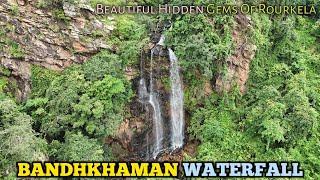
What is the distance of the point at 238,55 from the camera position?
15.4 meters

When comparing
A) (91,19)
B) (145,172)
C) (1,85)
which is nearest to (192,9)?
(91,19)

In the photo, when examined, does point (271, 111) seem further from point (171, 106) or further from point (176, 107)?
point (171, 106)

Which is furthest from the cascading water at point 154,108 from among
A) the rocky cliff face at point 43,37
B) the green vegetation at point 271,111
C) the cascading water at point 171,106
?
the rocky cliff face at point 43,37

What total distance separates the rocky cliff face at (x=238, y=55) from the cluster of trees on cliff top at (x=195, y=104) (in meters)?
0.31

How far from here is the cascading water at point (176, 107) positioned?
1502 centimetres

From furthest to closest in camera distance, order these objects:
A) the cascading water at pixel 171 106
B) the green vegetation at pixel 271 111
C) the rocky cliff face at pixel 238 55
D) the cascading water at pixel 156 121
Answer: the rocky cliff face at pixel 238 55 → the cascading water at pixel 156 121 → the cascading water at pixel 171 106 → the green vegetation at pixel 271 111

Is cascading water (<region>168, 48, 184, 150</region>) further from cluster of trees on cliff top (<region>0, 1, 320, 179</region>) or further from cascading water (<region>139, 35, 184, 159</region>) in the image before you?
cluster of trees on cliff top (<region>0, 1, 320, 179</region>)

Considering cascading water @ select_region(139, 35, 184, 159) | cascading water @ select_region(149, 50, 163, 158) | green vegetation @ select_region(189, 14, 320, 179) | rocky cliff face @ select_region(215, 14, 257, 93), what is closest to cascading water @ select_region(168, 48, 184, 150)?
cascading water @ select_region(139, 35, 184, 159)

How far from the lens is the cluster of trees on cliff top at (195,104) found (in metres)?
12.8

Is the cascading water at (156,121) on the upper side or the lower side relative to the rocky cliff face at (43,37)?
lower

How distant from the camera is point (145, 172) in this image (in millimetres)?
12469

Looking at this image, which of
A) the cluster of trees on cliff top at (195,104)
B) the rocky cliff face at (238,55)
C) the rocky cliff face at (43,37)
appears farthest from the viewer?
the rocky cliff face at (238,55)

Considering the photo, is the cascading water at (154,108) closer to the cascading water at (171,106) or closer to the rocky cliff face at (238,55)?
the cascading water at (171,106)

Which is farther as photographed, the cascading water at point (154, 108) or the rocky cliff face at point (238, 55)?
the rocky cliff face at point (238, 55)
